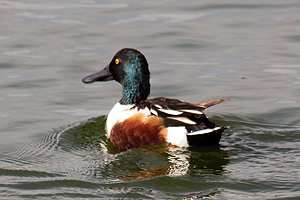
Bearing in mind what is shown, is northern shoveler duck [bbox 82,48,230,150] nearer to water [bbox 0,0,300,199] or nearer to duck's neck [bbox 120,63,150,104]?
duck's neck [bbox 120,63,150,104]

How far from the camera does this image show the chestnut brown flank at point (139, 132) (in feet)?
22.4

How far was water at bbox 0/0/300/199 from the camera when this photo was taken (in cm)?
584

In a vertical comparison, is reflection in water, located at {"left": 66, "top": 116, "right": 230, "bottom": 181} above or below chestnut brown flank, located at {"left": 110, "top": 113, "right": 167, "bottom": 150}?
below

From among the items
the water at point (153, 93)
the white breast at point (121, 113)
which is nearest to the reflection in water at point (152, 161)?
the water at point (153, 93)

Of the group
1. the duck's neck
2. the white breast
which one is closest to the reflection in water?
the white breast

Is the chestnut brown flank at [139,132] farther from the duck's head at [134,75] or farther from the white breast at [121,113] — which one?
the duck's head at [134,75]

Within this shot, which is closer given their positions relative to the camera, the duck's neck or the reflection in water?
the reflection in water

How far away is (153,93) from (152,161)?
2887 millimetres

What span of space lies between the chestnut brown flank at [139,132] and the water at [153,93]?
0.15 meters

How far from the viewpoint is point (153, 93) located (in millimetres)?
9258

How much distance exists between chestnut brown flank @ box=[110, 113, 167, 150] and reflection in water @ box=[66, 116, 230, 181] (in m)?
0.09

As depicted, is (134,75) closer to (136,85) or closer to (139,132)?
(136,85)

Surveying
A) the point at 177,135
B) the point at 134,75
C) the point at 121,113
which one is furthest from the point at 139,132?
the point at 134,75

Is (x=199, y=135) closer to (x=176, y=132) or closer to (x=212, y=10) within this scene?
(x=176, y=132)
